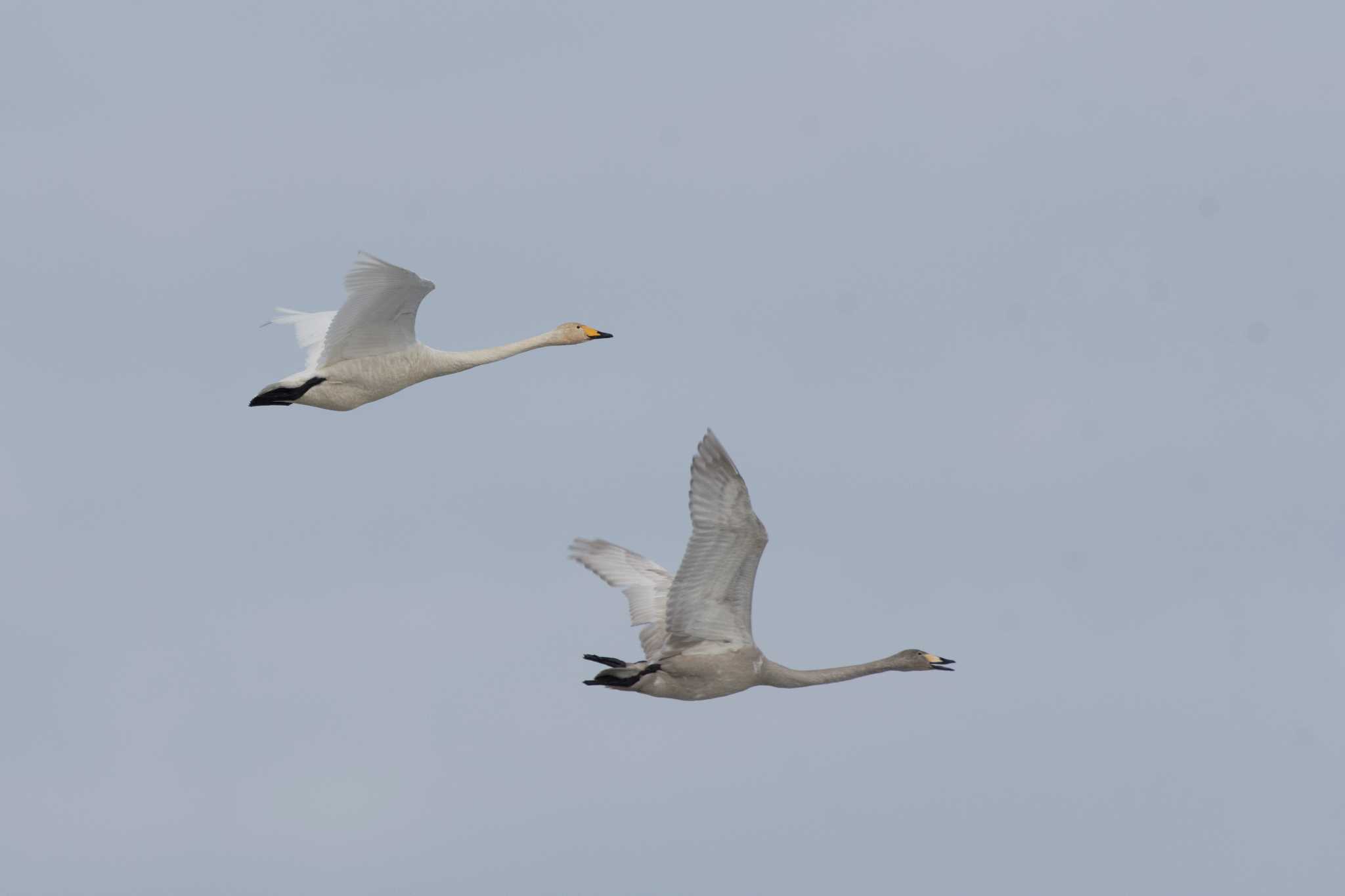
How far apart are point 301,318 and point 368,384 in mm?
4971

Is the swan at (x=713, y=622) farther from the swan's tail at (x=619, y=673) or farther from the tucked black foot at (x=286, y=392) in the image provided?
the tucked black foot at (x=286, y=392)

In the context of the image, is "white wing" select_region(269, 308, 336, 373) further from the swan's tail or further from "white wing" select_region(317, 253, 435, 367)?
the swan's tail

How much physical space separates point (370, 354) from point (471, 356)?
1671mm

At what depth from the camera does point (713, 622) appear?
103 feet

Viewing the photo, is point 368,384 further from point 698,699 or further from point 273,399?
point 698,699

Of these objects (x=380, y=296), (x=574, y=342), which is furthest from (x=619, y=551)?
(x=380, y=296)

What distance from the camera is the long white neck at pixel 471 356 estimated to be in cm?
3459

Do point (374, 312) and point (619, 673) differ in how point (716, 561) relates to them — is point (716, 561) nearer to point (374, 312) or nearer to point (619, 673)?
point (619, 673)

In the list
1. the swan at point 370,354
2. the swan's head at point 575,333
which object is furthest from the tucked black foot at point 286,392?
the swan's head at point 575,333

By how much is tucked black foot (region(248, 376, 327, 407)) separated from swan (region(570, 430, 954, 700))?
17.3ft

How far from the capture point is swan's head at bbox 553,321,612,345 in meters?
37.1

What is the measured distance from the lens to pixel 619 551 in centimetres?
3628

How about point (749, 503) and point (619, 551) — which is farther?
point (619, 551)

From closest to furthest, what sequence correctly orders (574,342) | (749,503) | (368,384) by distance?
(749,503) < (368,384) < (574,342)
